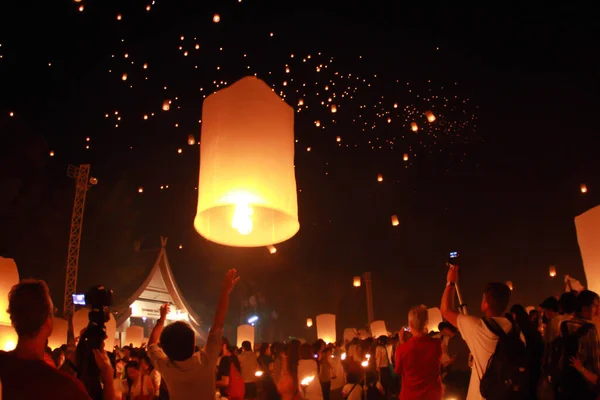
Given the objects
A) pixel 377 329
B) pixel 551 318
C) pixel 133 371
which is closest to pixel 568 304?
pixel 551 318

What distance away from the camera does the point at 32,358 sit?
1.95 metres

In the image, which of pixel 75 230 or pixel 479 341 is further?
pixel 75 230

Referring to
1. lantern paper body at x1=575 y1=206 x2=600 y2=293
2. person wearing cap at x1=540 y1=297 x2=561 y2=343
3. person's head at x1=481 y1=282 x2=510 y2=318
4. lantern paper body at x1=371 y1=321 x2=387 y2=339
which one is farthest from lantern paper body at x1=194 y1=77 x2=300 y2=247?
lantern paper body at x1=371 y1=321 x2=387 y2=339

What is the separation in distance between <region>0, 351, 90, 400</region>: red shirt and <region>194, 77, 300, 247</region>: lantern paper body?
3.77 ft

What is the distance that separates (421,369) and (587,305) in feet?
4.99

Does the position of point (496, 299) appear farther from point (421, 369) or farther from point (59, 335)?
point (59, 335)

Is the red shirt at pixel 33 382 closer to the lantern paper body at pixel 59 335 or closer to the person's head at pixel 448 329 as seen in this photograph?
the person's head at pixel 448 329

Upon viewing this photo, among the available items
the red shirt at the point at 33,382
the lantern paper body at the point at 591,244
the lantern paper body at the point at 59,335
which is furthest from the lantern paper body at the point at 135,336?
the red shirt at the point at 33,382

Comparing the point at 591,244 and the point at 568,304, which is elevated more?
the point at 591,244

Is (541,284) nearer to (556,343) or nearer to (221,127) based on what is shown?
(556,343)

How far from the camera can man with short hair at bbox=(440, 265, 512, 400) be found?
10.9 ft

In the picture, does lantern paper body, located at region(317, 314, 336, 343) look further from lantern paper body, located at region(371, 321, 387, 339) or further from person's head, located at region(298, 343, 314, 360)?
person's head, located at region(298, 343, 314, 360)

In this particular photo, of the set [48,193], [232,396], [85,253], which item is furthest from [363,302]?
[232,396]

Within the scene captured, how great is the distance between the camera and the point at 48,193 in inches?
925
